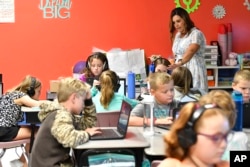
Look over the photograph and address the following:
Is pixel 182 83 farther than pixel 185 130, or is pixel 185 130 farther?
pixel 182 83

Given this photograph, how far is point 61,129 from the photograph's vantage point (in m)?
2.62

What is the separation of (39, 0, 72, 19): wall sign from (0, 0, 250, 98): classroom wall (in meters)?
0.05

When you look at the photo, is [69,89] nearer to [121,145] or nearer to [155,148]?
[121,145]

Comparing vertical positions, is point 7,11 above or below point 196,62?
above

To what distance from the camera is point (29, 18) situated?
6.20 meters

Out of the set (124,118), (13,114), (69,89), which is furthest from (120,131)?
(13,114)

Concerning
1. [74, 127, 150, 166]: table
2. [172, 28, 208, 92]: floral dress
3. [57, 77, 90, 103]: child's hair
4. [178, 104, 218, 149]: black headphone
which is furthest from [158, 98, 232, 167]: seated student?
[172, 28, 208, 92]: floral dress

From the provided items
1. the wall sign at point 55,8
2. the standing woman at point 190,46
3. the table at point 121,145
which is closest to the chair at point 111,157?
the table at point 121,145

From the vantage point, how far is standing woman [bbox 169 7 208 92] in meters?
4.86

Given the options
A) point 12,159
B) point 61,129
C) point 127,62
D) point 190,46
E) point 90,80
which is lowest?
point 12,159

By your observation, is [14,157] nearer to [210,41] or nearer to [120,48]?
[120,48]

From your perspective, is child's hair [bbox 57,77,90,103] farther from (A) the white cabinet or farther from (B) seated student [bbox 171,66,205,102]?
(A) the white cabinet

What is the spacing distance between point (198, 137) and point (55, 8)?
484cm

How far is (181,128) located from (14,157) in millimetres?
3516
